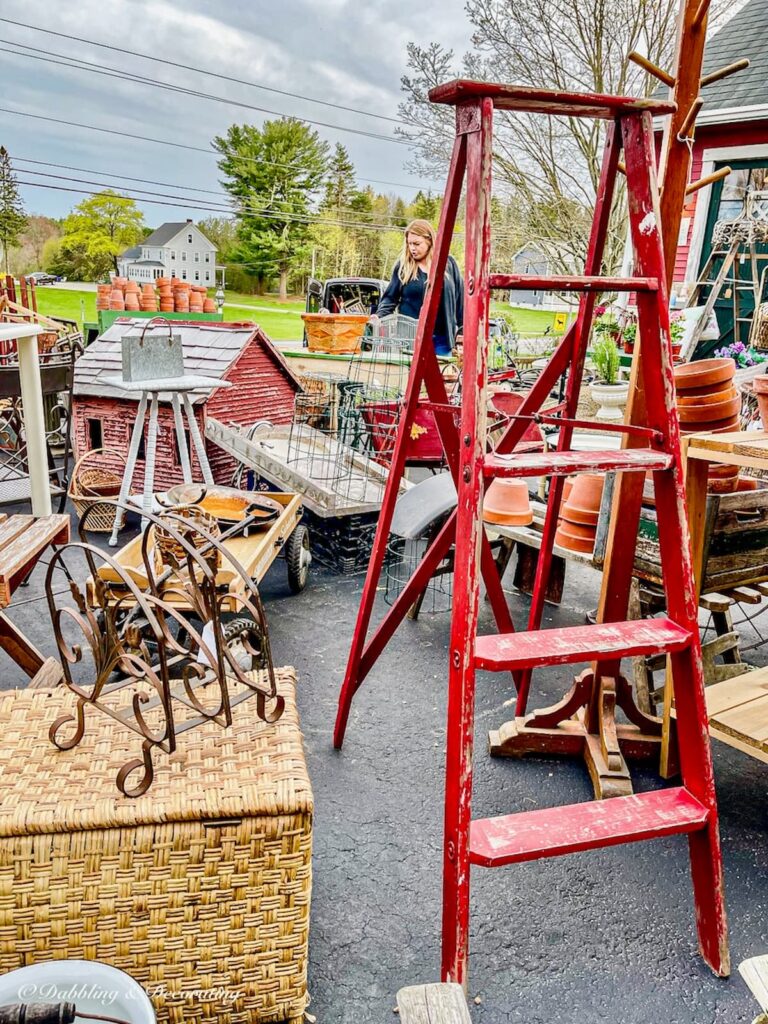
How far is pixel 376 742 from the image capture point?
9.53 feet

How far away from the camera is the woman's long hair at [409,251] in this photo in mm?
5730

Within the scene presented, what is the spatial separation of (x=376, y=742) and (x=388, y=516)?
1.01m

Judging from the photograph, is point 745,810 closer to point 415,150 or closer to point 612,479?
point 612,479

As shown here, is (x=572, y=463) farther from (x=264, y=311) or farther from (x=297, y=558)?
(x=264, y=311)

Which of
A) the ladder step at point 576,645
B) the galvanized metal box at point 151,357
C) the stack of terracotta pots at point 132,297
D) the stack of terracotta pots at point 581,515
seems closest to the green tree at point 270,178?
the stack of terracotta pots at point 132,297

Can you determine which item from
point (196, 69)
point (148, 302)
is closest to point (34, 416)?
point (148, 302)

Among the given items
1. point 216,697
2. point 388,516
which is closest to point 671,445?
point 388,516

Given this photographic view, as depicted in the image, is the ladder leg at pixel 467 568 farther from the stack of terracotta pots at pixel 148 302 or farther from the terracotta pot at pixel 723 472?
the stack of terracotta pots at pixel 148 302

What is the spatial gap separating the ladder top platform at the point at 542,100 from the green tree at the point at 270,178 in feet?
86.8

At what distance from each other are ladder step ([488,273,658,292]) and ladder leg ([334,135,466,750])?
424mm

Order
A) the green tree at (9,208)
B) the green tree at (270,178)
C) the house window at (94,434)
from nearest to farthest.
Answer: the house window at (94,434), the green tree at (9,208), the green tree at (270,178)

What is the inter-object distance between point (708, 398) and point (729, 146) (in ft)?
28.2

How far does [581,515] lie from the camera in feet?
11.0

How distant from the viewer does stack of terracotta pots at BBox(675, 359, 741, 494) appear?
2641 millimetres
